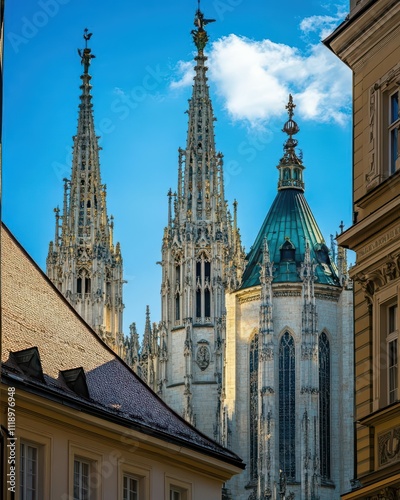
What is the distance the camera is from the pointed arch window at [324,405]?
97.2m

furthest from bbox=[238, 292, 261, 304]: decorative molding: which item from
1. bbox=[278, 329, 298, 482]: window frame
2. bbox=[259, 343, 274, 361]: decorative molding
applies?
bbox=[259, 343, 274, 361]: decorative molding

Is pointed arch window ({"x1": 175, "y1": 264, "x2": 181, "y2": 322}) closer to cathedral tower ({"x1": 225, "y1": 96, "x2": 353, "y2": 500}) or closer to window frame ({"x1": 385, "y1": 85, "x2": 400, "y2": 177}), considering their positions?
cathedral tower ({"x1": 225, "y1": 96, "x2": 353, "y2": 500})

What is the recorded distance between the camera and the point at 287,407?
9750 centimetres

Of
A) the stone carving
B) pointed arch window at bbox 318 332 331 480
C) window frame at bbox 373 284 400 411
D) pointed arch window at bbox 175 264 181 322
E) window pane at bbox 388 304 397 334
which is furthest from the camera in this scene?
pointed arch window at bbox 175 264 181 322

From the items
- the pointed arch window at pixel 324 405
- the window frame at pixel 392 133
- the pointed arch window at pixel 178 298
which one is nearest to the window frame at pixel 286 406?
the pointed arch window at pixel 324 405

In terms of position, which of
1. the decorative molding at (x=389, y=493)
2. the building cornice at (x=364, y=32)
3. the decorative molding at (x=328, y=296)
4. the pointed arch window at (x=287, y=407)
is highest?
the decorative molding at (x=328, y=296)

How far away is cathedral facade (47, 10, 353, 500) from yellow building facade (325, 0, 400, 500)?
64.1m

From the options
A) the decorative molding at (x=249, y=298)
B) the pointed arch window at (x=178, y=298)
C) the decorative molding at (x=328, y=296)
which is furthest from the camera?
the pointed arch window at (x=178, y=298)

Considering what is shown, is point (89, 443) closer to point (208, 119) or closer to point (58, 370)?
point (58, 370)

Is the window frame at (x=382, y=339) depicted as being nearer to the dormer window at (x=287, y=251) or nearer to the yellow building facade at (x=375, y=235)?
the yellow building facade at (x=375, y=235)

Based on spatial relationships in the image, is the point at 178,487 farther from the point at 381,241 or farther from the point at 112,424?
the point at 381,241

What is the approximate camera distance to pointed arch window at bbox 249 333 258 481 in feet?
324

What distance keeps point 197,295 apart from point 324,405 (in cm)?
1087

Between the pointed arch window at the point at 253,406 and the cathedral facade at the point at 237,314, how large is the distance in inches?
3.3
